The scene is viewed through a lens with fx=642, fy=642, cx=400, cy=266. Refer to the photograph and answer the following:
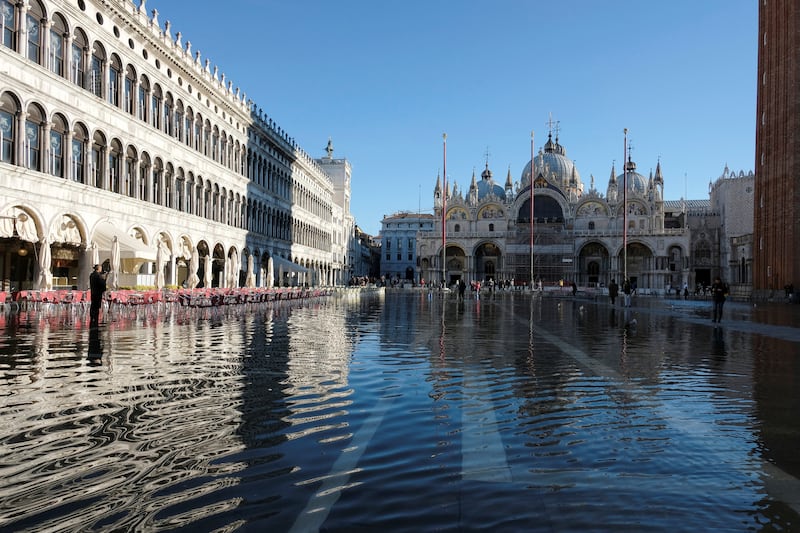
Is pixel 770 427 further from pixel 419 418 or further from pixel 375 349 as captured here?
pixel 375 349

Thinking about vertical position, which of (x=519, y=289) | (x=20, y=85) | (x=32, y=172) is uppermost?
(x=20, y=85)

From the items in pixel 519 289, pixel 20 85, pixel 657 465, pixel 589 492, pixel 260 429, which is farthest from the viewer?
pixel 519 289

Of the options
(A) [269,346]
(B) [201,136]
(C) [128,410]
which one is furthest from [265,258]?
(C) [128,410]

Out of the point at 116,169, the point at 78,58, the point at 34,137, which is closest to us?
the point at 34,137

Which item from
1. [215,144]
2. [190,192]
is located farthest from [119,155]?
[215,144]

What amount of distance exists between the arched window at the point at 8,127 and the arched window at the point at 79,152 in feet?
11.9

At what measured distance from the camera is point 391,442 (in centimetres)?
521

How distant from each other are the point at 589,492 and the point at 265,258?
5423 cm

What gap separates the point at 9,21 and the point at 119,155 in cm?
915

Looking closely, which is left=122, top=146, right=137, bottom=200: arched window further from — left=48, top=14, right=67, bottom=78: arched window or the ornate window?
the ornate window

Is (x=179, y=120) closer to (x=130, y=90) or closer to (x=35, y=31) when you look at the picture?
(x=130, y=90)

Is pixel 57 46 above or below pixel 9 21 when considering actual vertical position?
above

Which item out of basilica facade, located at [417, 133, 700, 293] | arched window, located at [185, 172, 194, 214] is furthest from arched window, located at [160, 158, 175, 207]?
basilica facade, located at [417, 133, 700, 293]

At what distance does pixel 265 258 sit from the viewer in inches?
2228
